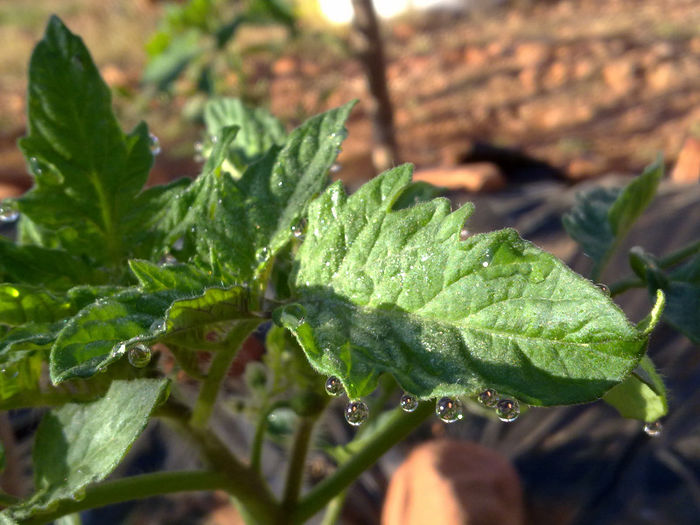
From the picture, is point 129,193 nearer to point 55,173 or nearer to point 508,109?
point 55,173

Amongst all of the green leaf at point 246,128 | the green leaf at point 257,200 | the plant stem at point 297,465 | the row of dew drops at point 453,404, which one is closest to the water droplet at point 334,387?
the row of dew drops at point 453,404

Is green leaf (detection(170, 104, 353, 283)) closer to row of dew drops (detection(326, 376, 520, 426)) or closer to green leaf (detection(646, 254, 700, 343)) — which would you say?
row of dew drops (detection(326, 376, 520, 426))

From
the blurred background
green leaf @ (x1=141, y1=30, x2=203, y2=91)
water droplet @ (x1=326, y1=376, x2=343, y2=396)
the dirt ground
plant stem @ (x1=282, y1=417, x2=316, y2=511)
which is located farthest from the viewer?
the dirt ground

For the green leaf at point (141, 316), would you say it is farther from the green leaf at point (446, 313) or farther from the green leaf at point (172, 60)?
the green leaf at point (172, 60)

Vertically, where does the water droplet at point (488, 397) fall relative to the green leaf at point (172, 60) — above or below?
below

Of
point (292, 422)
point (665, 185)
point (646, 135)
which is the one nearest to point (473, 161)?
point (646, 135)

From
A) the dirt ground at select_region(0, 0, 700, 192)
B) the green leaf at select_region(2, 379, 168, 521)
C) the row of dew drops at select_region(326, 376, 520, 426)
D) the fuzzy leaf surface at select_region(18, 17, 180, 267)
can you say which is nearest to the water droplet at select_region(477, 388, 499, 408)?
the row of dew drops at select_region(326, 376, 520, 426)
